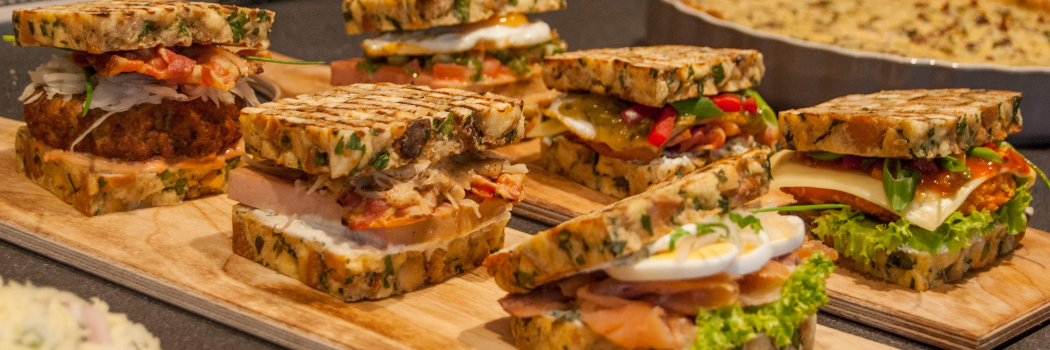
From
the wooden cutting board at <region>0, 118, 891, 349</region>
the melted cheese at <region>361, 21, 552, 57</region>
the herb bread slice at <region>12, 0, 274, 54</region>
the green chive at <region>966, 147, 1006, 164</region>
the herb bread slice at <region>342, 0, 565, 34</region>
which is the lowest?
the wooden cutting board at <region>0, 118, 891, 349</region>

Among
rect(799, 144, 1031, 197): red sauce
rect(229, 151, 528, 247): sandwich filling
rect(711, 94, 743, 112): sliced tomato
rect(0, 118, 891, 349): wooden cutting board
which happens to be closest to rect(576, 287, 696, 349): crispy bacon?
rect(0, 118, 891, 349): wooden cutting board

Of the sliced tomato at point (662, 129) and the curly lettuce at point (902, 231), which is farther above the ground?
the sliced tomato at point (662, 129)

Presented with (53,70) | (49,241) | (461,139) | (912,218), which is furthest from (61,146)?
(912,218)

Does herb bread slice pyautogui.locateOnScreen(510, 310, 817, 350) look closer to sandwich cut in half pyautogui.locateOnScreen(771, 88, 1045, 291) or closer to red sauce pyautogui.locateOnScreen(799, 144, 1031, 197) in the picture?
sandwich cut in half pyautogui.locateOnScreen(771, 88, 1045, 291)

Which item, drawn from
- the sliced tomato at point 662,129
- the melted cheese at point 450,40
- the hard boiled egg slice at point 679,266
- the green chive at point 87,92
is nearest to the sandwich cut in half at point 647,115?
the sliced tomato at point 662,129

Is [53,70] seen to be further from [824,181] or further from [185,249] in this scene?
[824,181]

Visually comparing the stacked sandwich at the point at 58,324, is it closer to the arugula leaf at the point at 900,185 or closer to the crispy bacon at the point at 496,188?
the crispy bacon at the point at 496,188

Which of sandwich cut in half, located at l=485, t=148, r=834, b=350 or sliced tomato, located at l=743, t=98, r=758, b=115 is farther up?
sandwich cut in half, located at l=485, t=148, r=834, b=350

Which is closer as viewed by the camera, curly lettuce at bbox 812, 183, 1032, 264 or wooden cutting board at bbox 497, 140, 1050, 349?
wooden cutting board at bbox 497, 140, 1050, 349
